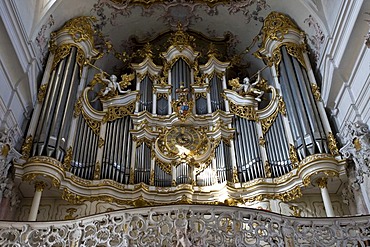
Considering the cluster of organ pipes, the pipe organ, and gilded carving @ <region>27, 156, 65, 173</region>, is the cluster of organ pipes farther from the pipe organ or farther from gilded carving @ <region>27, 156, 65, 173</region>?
gilded carving @ <region>27, 156, 65, 173</region>

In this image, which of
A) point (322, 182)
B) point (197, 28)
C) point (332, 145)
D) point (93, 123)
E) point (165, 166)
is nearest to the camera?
point (322, 182)

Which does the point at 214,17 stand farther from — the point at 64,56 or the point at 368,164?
the point at 368,164

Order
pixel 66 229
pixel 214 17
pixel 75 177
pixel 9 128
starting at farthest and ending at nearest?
pixel 214 17 → pixel 75 177 → pixel 9 128 → pixel 66 229

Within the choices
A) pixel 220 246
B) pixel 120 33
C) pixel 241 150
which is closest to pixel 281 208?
pixel 241 150

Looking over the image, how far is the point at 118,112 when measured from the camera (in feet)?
38.0

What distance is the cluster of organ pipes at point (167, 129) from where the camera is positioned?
9984 millimetres

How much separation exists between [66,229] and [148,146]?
154 inches

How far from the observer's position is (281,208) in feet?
31.7

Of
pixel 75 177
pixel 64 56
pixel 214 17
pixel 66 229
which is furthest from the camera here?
pixel 214 17

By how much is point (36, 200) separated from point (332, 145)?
6445mm

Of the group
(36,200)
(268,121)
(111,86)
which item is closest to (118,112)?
(111,86)

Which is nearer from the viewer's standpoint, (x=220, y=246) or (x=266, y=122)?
(x=220, y=246)

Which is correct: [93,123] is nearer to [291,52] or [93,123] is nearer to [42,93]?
[42,93]

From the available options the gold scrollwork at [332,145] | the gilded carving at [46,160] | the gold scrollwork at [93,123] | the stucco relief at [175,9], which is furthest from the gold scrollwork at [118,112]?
the gold scrollwork at [332,145]
